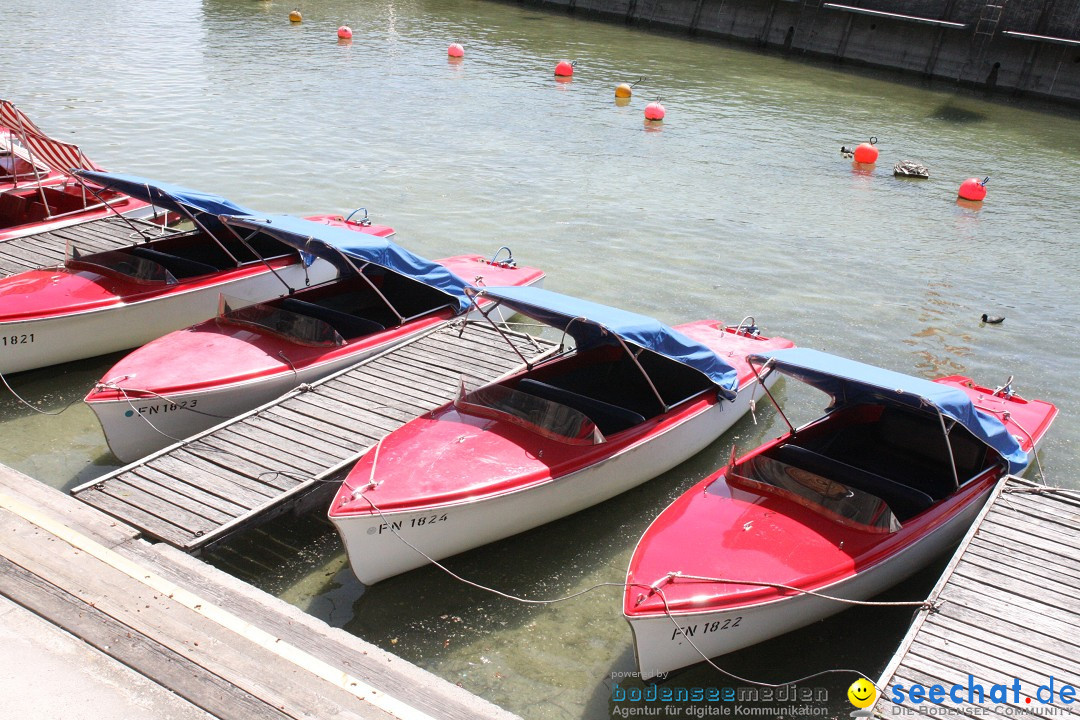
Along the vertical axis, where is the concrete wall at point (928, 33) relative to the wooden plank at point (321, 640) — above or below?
above

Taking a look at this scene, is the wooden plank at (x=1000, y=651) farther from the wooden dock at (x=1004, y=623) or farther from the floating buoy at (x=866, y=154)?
the floating buoy at (x=866, y=154)

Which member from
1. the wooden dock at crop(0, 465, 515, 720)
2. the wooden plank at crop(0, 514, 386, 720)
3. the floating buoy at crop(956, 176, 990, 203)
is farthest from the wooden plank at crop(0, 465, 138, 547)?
the floating buoy at crop(956, 176, 990, 203)

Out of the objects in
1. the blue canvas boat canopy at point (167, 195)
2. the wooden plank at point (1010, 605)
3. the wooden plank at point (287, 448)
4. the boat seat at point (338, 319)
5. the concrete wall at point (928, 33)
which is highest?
the concrete wall at point (928, 33)

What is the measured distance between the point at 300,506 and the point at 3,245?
825 cm

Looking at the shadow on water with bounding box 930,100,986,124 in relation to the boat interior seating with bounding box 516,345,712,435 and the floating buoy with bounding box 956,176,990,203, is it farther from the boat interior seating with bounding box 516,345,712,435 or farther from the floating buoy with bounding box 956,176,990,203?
the boat interior seating with bounding box 516,345,712,435

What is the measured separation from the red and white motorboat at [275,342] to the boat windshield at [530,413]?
2154mm

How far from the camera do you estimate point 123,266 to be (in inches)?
500

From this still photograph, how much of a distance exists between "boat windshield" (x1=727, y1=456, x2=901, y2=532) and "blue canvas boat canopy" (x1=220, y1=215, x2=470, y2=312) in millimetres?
5020

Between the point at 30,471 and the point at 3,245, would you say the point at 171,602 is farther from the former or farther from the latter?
the point at 3,245

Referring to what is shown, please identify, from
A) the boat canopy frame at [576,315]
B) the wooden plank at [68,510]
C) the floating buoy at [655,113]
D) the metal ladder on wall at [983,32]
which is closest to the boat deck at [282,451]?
the wooden plank at [68,510]

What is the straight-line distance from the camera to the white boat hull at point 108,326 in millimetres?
11562

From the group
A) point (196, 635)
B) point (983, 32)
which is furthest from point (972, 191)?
point (196, 635)

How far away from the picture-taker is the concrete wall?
34.3 m

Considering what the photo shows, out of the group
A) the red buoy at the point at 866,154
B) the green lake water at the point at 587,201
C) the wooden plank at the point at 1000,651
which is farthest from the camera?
the red buoy at the point at 866,154
